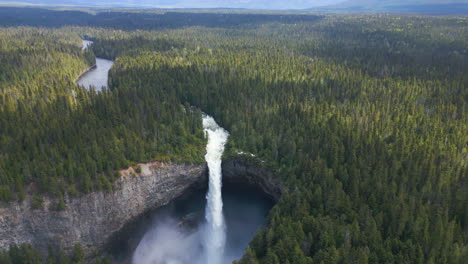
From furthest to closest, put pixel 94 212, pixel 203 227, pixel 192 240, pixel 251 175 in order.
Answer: pixel 251 175
pixel 203 227
pixel 192 240
pixel 94 212

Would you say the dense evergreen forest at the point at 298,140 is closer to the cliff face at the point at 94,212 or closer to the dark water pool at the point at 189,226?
the cliff face at the point at 94,212

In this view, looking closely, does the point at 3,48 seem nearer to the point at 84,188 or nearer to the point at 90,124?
the point at 90,124

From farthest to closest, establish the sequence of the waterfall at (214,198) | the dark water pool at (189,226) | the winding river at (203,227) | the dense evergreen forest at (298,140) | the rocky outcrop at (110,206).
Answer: the waterfall at (214,198), the dark water pool at (189,226), the winding river at (203,227), the rocky outcrop at (110,206), the dense evergreen forest at (298,140)

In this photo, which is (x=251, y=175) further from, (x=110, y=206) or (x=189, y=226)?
(x=110, y=206)

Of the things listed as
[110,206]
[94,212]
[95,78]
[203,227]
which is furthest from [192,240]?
[95,78]

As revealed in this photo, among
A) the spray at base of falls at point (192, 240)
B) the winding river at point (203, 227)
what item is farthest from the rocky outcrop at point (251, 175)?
the spray at base of falls at point (192, 240)
